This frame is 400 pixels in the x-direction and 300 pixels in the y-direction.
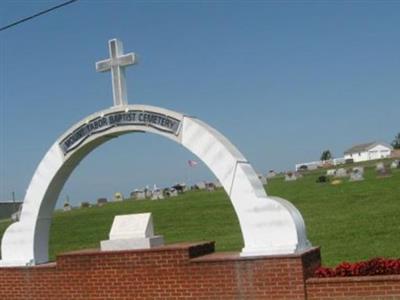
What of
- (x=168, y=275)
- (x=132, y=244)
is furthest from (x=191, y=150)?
(x=168, y=275)

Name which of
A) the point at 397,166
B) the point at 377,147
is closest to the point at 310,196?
the point at 397,166

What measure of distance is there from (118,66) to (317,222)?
38.7ft

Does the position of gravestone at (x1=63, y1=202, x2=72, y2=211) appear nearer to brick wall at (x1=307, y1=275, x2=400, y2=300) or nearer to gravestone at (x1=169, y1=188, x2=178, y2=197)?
gravestone at (x1=169, y1=188, x2=178, y2=197)

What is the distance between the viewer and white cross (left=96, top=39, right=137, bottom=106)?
11.7 m

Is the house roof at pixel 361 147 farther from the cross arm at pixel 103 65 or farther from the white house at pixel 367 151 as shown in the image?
the cross arm at pixel 103 65

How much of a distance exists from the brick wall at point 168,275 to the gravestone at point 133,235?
0.16m

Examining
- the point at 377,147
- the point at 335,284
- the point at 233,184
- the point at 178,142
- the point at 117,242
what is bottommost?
the point at 335,284

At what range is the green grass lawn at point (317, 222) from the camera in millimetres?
17391

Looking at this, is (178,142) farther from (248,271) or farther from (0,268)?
(0,268)

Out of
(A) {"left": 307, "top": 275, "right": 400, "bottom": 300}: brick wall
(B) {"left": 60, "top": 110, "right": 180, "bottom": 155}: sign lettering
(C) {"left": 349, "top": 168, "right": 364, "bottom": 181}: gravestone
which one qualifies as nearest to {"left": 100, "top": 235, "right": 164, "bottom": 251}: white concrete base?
(B) {"left": 60, "top": 110, "right": 180, "bottom": 155}: sign lettering

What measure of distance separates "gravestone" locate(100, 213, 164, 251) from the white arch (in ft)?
4.92

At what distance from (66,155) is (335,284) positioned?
5.38m

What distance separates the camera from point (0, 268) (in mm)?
12656

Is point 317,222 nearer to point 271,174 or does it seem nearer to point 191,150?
point 191,150
